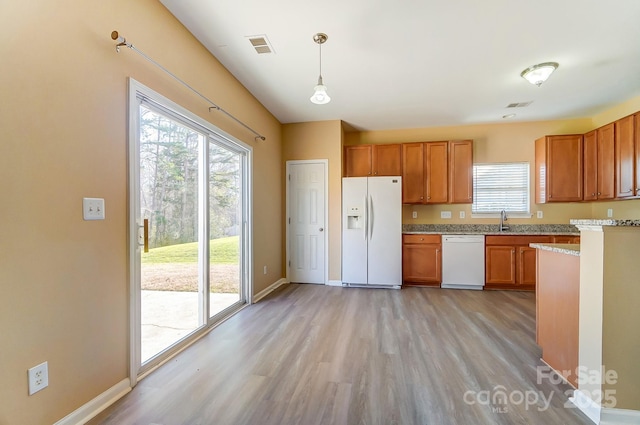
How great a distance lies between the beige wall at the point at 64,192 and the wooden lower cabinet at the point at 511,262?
15.6ft

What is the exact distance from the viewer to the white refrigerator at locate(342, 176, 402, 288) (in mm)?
4289

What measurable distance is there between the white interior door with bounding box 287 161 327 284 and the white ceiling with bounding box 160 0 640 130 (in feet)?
3.65

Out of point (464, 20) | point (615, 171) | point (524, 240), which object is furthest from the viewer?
point (524, 240)

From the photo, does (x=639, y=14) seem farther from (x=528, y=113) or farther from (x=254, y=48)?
(x=254, y=48)

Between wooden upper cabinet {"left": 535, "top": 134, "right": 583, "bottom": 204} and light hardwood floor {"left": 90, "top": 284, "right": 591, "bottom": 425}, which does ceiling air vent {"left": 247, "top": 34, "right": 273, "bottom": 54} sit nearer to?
light hardwood floor {"left": 90, "top": 284, "right": 591, "bottom": 425}

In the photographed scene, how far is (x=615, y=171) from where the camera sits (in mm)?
3674

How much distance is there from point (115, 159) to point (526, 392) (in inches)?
123

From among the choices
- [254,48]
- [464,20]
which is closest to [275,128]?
[254,48]

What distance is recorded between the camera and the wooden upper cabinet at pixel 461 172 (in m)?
4.54

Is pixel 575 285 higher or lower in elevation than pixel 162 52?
lower

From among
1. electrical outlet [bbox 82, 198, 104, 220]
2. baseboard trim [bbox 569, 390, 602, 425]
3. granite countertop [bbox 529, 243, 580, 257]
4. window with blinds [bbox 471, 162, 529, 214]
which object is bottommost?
baseboard trim [bbox 569, 390, 602, 425]

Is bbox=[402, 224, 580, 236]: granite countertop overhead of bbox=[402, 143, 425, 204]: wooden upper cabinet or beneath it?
beneath

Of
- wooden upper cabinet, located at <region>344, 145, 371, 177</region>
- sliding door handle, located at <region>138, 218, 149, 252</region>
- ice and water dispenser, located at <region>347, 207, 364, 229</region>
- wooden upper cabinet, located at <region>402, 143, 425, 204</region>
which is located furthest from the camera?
wooden upper cabinet, located at <region>344, 145, 371, 177</region>

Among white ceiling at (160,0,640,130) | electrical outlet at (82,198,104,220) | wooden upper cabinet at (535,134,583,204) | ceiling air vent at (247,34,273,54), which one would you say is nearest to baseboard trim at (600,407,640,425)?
white ceiling at (160,0,640,130)
